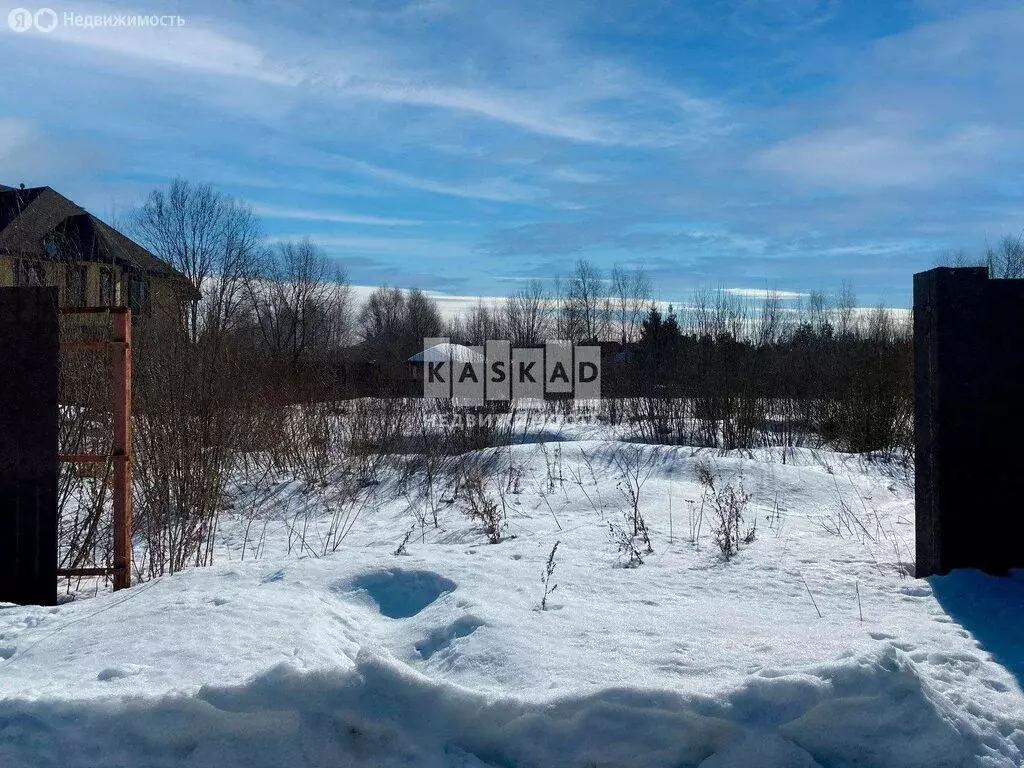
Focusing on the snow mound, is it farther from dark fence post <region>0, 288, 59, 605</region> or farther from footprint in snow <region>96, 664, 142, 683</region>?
dark fence post <region>0, 288, 59, 605</region>

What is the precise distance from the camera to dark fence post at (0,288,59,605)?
440 cm

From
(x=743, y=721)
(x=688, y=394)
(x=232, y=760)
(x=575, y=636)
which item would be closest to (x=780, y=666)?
(x=743, y=721)

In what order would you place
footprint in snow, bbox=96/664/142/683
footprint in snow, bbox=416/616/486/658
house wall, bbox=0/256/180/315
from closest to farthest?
footprint in snow, bbox=96/664/142/683 < footprint in snow, bbox=416/616/486/658 < house wall, bbox=0/256/180/315

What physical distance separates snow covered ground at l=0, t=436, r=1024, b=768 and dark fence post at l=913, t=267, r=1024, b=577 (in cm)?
23

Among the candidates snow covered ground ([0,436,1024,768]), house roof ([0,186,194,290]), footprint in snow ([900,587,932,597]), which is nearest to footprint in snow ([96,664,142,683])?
snow covered ground ([0,436,1024,768])

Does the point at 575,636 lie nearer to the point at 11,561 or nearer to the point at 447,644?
the point at 447,644

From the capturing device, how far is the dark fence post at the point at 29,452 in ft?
14.4

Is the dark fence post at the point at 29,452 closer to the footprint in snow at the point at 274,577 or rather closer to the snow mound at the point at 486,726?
the footprint in snow at the point at 274,577

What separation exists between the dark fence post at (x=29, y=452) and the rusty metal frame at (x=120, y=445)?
18 centimetres

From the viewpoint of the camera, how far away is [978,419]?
14.5 feet

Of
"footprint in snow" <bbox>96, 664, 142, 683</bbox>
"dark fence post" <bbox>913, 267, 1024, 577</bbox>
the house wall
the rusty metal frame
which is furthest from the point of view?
the house wall

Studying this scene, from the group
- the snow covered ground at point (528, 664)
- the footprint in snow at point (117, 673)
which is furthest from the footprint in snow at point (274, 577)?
the footprint in snow at point (117, 673)

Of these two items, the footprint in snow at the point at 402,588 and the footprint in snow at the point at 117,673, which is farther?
the footprint in snow at the point at 402,588

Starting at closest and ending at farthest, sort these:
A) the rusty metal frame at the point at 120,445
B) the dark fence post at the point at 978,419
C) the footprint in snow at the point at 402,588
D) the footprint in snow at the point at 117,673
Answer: the footprint in snow at the point at 117,673, the footprint in snow at the point at 402,588, the dark fence post at the point at 978,419, the rusty metal frame at the point at 120,445
